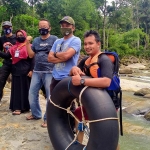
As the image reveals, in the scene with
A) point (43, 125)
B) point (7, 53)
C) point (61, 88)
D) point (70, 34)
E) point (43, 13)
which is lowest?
point (43, 125)

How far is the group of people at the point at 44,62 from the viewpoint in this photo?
2.90 metres

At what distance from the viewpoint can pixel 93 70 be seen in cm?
279

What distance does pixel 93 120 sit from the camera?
Result: 255cm

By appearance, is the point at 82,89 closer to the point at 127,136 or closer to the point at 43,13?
the point at 127,136

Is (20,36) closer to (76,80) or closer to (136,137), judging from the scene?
(76,80)

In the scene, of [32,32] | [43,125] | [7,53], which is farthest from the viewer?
[32,32]

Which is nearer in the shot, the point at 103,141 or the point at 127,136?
the point at 103,141

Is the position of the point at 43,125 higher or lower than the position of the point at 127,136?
higher

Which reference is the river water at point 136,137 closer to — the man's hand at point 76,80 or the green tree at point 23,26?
the man's hand at point 76,80

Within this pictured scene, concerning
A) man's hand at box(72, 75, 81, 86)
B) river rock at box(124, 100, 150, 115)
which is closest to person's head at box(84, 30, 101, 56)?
man's hand at box(72, 75, 81, 86)

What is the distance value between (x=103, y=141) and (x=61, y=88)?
82cm

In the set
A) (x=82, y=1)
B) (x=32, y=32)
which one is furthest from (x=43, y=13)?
(x=32, y=32)

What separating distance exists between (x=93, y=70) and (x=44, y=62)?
1.26 m

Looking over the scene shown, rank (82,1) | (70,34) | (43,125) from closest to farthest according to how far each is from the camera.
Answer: (70,34) → (43,125) → (82,1)
